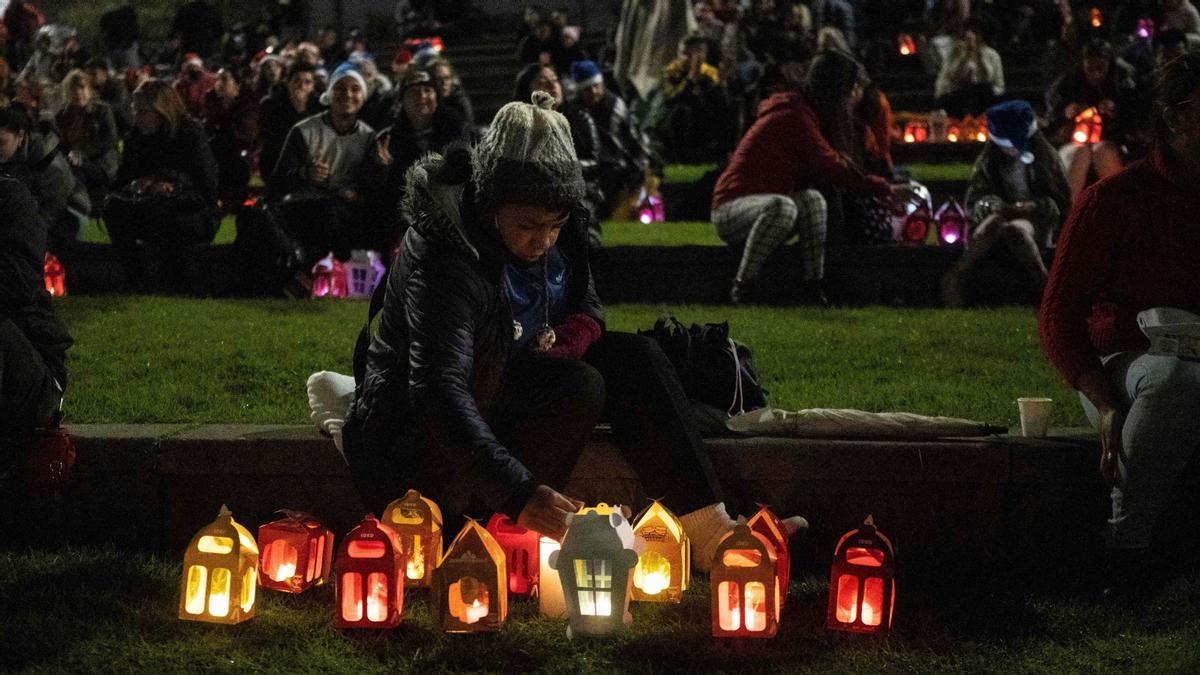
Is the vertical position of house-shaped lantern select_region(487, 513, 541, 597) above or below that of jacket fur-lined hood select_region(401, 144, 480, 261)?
below

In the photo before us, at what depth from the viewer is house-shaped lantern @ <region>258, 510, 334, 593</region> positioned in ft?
16.1

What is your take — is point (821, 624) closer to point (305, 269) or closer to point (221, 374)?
point (221, 374)

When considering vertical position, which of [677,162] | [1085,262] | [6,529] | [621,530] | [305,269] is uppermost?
[1085,262]

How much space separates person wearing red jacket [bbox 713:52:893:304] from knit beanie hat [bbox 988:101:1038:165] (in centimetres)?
82

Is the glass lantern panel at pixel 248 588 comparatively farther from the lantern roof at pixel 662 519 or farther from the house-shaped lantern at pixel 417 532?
the lantern roof at pixel 662 519

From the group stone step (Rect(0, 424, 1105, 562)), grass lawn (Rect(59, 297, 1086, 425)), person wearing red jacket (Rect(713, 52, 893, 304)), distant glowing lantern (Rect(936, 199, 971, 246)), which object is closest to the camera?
stone step (Rect(0, 424, 1105, 562))

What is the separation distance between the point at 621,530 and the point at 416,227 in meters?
1.07

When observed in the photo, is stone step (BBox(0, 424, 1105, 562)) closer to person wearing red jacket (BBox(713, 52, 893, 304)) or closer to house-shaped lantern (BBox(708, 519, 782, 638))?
house-shaped lantern (BBox(708, 519, 782, 638))

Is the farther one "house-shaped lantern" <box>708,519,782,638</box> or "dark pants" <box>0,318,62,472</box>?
"dark pants" <box>0,318,62,472</box>

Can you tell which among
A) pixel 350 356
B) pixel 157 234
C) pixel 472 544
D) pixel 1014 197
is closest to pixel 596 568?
pixel 472 544

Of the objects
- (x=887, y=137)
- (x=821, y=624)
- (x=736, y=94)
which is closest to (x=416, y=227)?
(x=821, y=624)

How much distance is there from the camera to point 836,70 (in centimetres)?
976

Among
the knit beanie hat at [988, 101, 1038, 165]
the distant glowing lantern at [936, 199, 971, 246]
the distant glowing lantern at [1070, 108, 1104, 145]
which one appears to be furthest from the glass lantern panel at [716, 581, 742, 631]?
the distant glowing lantern at [1070, 108, 1104, 145]

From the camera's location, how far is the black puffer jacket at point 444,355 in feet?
14.7
